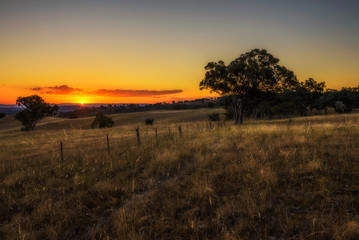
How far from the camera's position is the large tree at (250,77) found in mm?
25625

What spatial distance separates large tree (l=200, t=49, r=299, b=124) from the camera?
25.6 metres

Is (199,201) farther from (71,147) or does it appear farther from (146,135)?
(146,135)

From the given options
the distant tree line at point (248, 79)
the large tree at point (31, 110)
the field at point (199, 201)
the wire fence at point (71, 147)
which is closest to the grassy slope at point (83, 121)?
the large tree at point (31, 110)

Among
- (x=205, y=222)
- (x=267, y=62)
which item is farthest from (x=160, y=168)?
(x=267, y=62)

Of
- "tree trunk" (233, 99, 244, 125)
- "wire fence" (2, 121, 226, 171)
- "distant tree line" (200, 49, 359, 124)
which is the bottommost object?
"wire fence" (2, 121, 226, 171)

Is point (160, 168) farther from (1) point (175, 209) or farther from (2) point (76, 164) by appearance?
(2) point (76, 164)

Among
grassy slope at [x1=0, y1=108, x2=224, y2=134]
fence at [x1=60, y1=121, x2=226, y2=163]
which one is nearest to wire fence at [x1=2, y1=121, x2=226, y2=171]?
fence at [x1=60, y1=121, x2=226, y2=163]

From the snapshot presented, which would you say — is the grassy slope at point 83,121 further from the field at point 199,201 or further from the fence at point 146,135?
the field at point 199,201

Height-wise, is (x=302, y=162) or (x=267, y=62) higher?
(x=267, y=62)

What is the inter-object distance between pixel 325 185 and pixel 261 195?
5.12 ft

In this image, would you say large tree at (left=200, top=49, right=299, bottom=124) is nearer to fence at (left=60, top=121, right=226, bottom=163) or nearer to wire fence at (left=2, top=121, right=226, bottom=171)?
fence at (left=60, top=121, right=226, bottom=163)

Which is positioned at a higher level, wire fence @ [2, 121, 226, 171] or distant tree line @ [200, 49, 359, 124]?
distant tree line @ [200, 49, 359, 124]

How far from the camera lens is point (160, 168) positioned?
6.97 m

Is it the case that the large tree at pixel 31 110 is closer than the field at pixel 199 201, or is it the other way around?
A: the field at pixel 199 201
